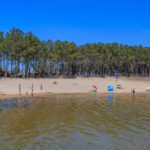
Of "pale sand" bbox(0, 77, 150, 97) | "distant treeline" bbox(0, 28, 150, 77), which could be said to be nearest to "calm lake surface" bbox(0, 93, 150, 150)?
"pale sand" bbox(0, 77, 150, 97)

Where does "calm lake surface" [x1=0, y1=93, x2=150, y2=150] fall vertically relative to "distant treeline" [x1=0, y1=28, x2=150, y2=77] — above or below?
below

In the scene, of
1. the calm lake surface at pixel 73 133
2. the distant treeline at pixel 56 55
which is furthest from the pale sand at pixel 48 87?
the calm lake surface at pixel 73 133

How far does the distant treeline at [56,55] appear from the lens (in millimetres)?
60656

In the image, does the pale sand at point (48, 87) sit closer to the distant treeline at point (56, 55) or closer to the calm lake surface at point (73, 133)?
the distant treeline at point (56, 55)

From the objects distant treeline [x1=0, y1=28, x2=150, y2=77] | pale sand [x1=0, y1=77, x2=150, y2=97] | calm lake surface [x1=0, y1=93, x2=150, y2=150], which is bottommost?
calm lake surface [x1=0, y1=93, x2=150, y2=150]

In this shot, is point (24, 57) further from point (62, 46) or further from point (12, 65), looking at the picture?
point (62, 46)

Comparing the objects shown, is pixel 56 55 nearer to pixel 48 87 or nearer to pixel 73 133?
pixel 48 87

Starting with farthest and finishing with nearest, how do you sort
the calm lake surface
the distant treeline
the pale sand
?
the distant treeline → the pale sand → the calm lake surface

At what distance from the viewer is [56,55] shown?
67.7 meters

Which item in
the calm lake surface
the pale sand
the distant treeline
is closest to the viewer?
the calm lake surface

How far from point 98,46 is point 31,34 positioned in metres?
32.0

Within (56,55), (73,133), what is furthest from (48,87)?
(73,133)

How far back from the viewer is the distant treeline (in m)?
60.7

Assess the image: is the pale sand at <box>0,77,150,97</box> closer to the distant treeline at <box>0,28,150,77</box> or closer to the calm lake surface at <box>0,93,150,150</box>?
the distant treeline at <box>0,28,150,77</box>
